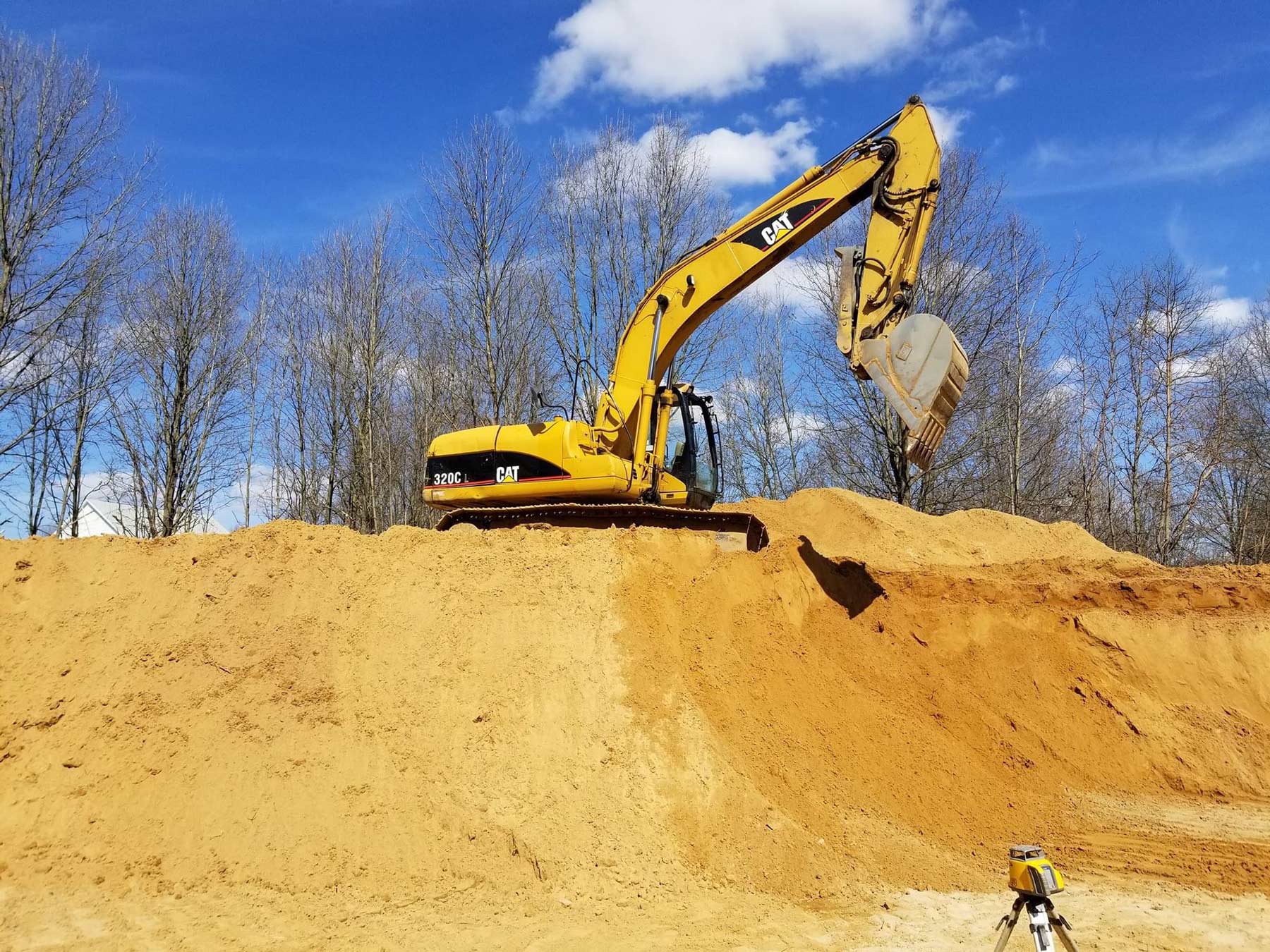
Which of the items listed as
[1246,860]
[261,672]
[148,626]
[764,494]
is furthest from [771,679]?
[764,494]

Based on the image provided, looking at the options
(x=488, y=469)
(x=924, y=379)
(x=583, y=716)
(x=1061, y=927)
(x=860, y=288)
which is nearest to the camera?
(x=1061, y=927)

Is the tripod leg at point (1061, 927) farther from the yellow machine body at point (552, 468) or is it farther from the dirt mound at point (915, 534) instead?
the dirt mound at point (915, 534)

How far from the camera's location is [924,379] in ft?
26.8

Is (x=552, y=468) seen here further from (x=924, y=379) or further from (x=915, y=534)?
(x=915, y=534)

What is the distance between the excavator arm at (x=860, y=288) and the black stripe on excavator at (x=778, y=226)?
0.01 m

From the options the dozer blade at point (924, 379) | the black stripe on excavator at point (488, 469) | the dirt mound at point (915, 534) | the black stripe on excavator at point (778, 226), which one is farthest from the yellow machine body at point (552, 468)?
the dirt mound at point (915, 534)

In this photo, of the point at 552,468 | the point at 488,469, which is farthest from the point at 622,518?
the point at 488,469

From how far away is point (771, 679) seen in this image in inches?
324

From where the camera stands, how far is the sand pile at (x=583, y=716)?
6.40 meters

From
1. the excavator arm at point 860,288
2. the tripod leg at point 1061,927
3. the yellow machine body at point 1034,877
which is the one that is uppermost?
the excavator arm at point 860,288

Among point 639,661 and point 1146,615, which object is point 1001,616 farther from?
point 639,661

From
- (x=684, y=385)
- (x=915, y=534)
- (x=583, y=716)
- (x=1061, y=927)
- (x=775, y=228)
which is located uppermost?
(x=775, y=228)

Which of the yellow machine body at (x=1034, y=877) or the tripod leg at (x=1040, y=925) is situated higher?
the yellow machine body at (x=1034, y=877)

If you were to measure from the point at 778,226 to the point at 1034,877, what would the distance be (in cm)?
829
